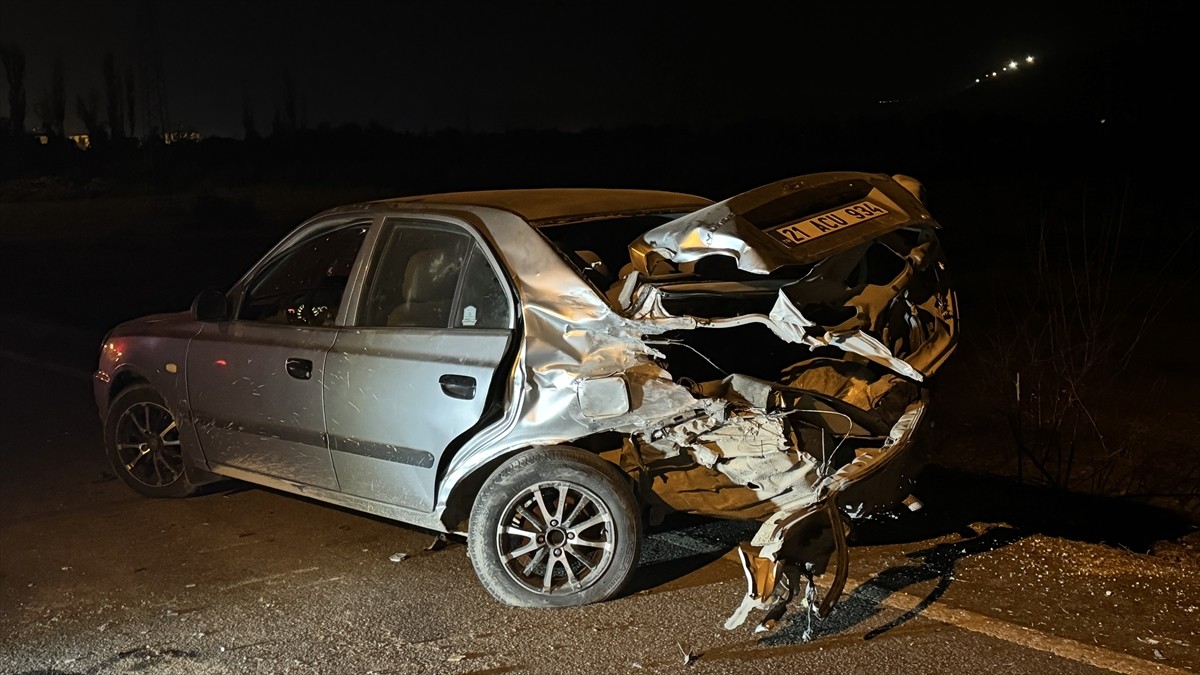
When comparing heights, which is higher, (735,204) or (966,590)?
(735,204)

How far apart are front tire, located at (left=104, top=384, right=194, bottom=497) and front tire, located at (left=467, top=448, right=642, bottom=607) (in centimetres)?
238

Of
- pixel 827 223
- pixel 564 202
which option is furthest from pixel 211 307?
pixel 827 223

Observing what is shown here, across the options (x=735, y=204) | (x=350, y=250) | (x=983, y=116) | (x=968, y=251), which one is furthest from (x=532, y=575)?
(x=983, y=116)

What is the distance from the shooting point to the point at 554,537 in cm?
444

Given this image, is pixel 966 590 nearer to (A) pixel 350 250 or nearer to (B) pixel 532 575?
(B) pixel 532 575

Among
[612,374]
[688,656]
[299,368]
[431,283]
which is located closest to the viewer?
[688,656]

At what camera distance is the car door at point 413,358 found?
14.7ft

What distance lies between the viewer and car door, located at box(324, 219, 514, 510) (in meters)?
4.48

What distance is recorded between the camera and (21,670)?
13.4 feet

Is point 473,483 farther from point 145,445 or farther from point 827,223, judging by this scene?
point 145,445

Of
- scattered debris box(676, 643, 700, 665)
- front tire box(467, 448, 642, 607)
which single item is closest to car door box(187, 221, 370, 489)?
front tire box(467, 448, 642, 607)

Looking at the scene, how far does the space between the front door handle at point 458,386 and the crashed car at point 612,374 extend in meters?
0.01

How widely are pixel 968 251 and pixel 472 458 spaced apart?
14.8m

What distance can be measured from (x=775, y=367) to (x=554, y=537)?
47.9 inches
